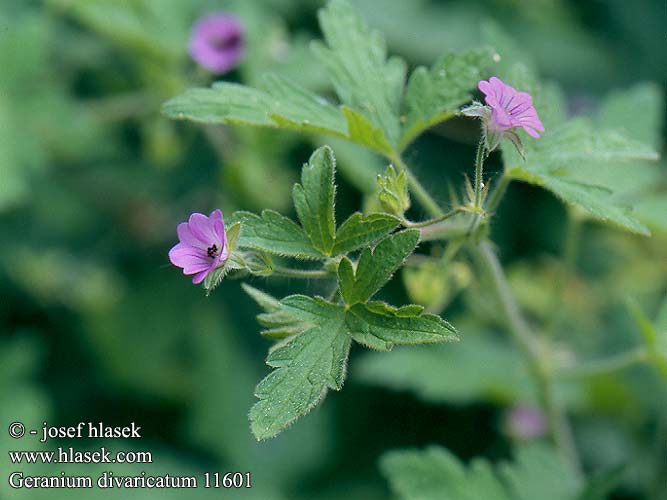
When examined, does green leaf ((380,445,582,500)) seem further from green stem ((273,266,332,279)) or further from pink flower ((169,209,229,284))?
pink flower ((169,209,229,284))

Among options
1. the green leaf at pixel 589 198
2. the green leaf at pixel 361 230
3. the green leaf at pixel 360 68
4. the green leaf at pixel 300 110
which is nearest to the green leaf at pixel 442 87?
the green leaf at pixel 360 68

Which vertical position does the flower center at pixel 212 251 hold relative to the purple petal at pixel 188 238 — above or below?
below

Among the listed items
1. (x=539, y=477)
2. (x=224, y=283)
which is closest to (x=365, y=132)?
(x=539, y=477)

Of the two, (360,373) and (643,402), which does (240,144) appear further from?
(643,402)

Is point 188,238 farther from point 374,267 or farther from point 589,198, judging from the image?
point 589,198

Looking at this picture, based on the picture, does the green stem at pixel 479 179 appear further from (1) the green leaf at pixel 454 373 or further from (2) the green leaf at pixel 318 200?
(1) the green leaf at pixel 454 373

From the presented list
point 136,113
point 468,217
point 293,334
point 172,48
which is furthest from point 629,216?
point 136,113
